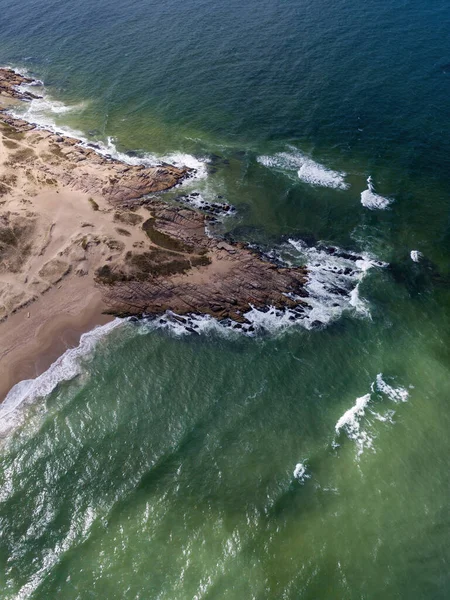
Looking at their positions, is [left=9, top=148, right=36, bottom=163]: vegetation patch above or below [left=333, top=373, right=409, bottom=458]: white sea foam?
above

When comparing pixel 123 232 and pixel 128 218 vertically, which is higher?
pixel 128 218

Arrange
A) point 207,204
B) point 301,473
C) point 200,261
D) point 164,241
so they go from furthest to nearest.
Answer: point 207,204 → point 164,241 → point 200,261 → point 301,473

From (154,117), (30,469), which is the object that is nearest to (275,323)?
(30,469)

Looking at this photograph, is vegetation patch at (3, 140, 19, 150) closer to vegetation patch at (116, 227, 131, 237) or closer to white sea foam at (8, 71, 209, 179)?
white sea foam at (8, 71, 209, 179)

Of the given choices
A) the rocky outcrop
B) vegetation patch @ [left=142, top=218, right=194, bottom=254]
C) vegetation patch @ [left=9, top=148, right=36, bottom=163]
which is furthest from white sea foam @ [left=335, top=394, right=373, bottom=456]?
vegetation patch @ [left=9, top=148, right=36, bottom=163]

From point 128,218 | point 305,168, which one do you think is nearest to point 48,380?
point 128,218

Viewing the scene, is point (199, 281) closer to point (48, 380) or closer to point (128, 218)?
point (128, 218)

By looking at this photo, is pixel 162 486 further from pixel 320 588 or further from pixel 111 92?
pixel 111 92
